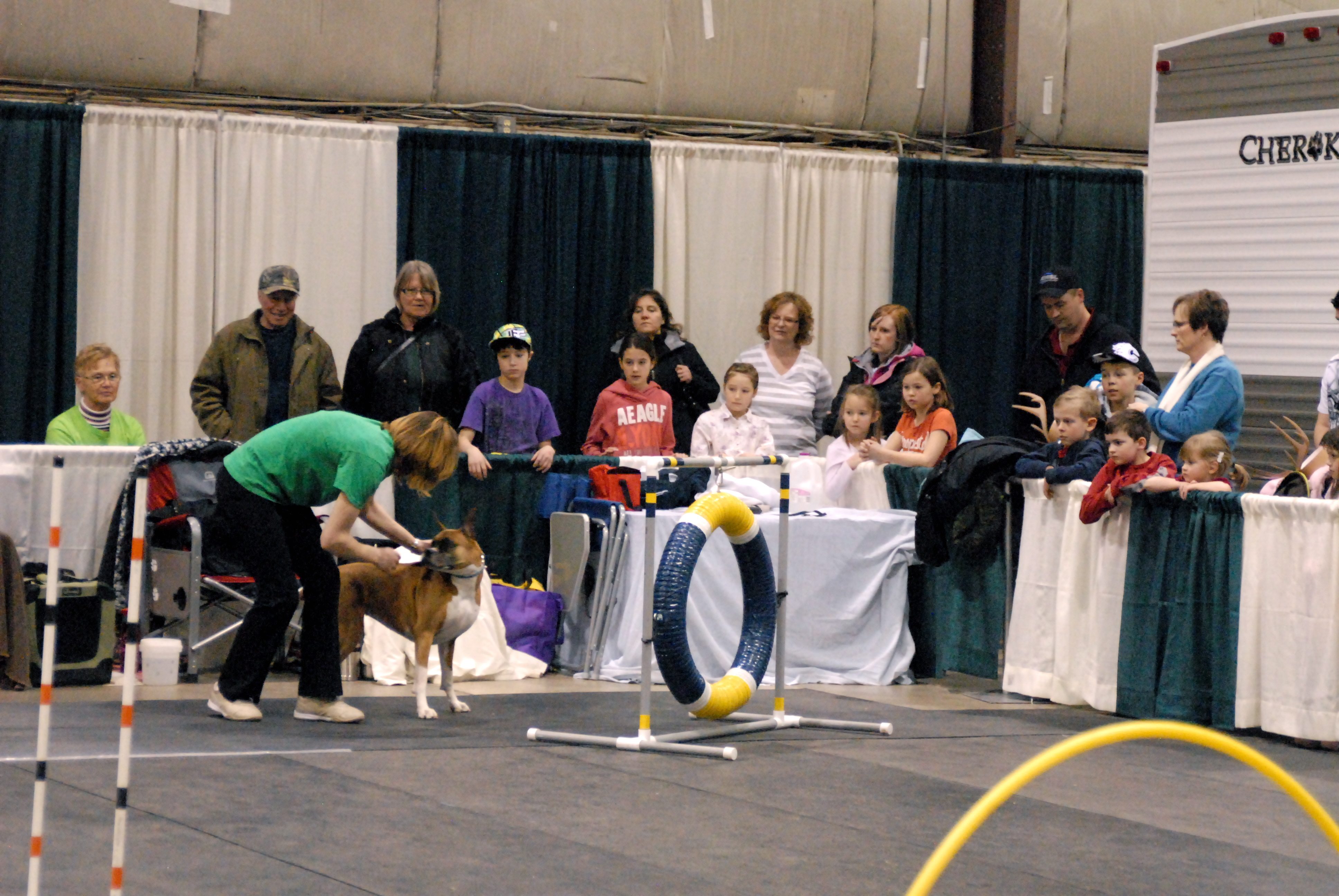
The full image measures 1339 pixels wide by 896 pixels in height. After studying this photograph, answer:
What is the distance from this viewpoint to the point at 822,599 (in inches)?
354

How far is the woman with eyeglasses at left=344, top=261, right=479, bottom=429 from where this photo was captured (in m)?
9.34

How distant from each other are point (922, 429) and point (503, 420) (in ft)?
7.59

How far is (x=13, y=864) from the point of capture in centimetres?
471

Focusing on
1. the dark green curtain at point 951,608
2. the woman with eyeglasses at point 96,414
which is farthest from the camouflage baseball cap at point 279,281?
the dark green curtain at point 951,608

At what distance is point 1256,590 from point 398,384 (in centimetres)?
460

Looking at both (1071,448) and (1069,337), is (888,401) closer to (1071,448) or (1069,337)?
(1069,337)

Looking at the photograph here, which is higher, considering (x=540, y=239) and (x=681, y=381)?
(x=540, y=239)

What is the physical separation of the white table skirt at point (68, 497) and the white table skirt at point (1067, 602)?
455 centimetres

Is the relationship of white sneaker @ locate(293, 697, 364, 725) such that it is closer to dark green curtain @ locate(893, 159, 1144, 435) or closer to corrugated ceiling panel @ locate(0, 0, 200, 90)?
corrugated ceiling panel @ locate(0, 0, 200, 90)

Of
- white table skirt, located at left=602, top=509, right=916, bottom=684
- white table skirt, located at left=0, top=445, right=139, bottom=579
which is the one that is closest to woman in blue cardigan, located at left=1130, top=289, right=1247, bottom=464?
white table skirt, located at left=602, top=509, right=916, bottom=684

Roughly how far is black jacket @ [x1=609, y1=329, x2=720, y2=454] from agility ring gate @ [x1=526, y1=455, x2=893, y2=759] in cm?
225

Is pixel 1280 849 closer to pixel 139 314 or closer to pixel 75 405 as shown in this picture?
pixel 75 405

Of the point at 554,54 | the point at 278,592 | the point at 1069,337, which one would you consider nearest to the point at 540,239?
the point at 554,54

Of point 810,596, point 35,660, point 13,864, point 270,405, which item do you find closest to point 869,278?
point 810,596
